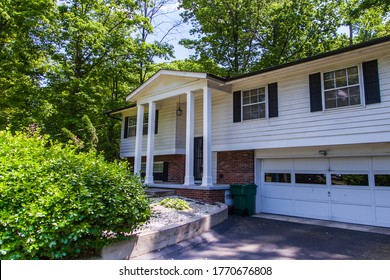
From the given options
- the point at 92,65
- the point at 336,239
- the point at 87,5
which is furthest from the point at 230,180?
the point at 87,5

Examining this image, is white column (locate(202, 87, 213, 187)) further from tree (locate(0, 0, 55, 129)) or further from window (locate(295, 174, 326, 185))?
tree (locate(0, 0, 55, 129))

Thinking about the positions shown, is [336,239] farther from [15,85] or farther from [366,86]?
[15,85]

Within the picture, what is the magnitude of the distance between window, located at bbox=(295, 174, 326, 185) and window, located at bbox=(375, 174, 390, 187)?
1471mm

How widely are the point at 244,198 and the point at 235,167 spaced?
1.55m

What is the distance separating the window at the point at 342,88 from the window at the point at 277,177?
2.81 metres

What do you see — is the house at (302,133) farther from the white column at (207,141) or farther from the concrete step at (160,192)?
the concrete step at (160,192)

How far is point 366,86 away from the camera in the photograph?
7.80 meters

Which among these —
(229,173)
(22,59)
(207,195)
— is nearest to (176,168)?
(229,173)

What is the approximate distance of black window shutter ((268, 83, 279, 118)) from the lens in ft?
31.6

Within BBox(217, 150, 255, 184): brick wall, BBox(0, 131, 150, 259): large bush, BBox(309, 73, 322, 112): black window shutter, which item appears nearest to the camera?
BBox(0, 131, 150, 259): large bush

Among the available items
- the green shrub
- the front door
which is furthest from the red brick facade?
the green shrub

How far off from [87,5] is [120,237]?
18.9m

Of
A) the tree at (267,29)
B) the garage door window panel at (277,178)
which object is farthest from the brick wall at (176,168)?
the tree at (267,29)

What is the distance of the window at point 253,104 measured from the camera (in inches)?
399
